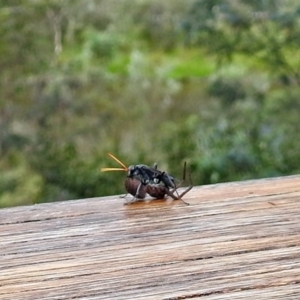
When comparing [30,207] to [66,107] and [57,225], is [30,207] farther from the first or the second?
[66,107]

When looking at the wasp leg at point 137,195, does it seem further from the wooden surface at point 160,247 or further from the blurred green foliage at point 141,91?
the blurred green foliage at point 141,91

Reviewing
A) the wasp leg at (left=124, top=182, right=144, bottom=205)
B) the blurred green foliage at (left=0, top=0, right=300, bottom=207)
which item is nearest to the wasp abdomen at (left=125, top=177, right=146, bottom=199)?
the wasp leg at (left=124, top=182, right=144, bottom=205)

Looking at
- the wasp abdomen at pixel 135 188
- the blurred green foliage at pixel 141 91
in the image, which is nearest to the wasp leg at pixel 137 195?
the wasp abdomen at pixel 135 188

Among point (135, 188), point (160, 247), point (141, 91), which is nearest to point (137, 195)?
point (135, 188)

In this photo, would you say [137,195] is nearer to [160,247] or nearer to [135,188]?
[135,188]

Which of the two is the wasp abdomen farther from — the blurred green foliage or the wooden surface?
the blurred green foliage

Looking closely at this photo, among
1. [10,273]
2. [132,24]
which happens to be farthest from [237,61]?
[10,273]
